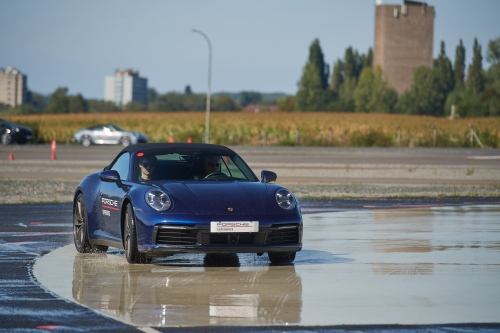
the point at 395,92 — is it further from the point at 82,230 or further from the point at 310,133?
the point at 82,230

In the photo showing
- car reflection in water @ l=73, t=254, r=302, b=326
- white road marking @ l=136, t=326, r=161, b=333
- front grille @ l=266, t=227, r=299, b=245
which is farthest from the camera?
front grille @ l=266, t=227, r=299, b=245

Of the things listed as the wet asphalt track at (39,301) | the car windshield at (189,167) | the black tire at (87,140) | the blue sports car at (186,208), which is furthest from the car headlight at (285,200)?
the black tire at (87,140)

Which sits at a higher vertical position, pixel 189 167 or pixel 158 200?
pixel 189 167

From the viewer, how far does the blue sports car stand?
999cm

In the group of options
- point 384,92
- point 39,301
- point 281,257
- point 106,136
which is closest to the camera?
point 39,301

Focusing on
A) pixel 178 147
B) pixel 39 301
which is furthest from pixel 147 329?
pixel 178 147

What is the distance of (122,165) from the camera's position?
38.4 ft

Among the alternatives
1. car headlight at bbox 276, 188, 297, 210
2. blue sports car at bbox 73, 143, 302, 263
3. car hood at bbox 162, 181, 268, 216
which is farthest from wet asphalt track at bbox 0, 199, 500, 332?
car headlight at bbox 276, 188, 297, 210

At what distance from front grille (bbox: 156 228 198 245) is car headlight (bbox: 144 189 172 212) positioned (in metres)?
0.24

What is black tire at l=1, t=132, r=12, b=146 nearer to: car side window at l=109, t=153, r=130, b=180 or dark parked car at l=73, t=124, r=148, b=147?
dark parked car at l=73, t=124, r=148, b=147

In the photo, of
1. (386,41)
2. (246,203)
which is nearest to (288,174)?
(246,203)

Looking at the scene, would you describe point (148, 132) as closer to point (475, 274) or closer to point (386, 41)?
point (475, 274)

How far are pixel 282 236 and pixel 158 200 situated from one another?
1.32 m

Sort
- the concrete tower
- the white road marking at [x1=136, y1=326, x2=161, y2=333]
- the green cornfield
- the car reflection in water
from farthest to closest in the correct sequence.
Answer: the concrete tower
the green cornfield
the car reflection in water
the white road marking at [x1=136, y1=326, x2=161, y2=333]
